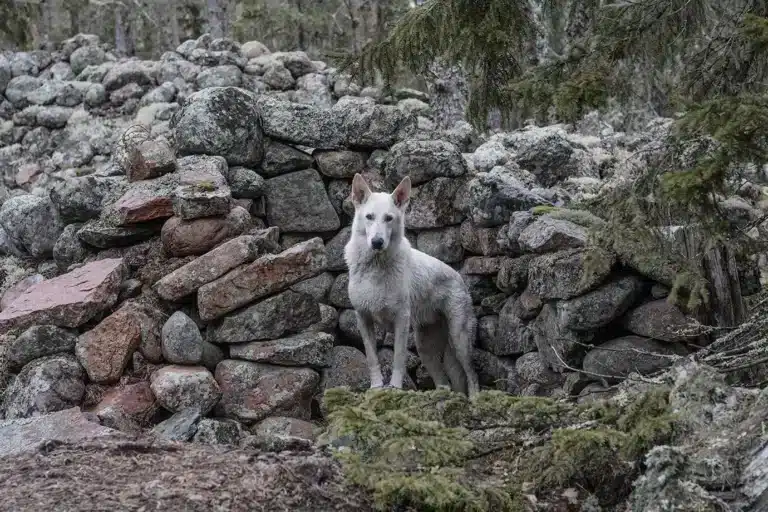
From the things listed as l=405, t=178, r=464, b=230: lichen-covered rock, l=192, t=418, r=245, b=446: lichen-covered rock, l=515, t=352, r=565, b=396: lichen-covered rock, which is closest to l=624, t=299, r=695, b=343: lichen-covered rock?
l=515, t=352, r=565, b=396: lichen-covered rock

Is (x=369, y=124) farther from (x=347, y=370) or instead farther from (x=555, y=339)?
(x=555, y=339)

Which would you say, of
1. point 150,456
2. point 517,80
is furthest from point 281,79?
point 150,456

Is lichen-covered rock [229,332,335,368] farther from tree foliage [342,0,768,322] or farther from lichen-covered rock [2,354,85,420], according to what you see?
tree foliage [342,0,768,322]

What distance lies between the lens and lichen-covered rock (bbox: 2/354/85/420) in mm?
8461

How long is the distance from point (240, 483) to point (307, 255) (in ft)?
16.1

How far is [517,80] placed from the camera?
700 centimetres

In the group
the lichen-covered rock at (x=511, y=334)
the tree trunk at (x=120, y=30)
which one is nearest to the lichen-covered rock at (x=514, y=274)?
the lichen-covered rock at (x=511, y=334)

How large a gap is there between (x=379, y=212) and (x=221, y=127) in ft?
10.2

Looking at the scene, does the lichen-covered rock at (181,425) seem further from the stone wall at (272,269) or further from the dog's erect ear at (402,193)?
the dog's erect ear at (402,193)

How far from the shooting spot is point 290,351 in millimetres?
9188

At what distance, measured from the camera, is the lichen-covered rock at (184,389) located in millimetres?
8602

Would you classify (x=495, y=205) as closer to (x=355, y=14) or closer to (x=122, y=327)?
(x=122, y=327)

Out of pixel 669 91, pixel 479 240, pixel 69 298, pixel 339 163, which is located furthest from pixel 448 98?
pixel 69 298

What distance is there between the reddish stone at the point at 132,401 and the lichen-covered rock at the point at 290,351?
3.44 ft
